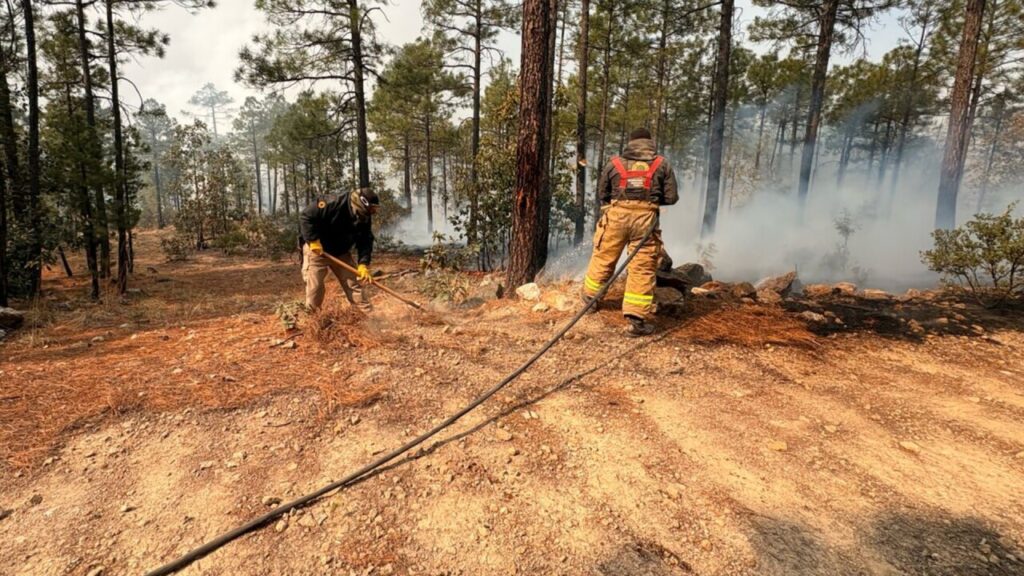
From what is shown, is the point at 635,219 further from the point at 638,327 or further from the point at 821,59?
the point at 821,59

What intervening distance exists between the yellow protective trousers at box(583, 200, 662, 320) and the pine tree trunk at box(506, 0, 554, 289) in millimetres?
1300

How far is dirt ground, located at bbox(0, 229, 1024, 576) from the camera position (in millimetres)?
1831

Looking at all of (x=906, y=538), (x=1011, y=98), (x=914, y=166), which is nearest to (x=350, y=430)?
(x=906, y=538)

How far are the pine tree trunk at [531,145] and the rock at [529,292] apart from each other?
274mm

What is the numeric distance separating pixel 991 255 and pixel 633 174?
4.20 m

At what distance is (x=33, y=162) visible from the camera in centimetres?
1023

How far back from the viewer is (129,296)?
11.3 meters

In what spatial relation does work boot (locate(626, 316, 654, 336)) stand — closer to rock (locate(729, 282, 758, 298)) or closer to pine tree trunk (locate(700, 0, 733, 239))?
rock (locate(729, 282, 758, 298))

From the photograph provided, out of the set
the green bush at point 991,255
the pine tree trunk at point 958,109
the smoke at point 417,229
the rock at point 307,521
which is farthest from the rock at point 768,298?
the smoke at point 417,229

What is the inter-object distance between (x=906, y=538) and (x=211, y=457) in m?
3.35

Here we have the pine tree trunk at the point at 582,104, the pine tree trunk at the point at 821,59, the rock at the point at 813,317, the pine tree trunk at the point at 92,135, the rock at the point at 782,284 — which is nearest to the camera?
the rock at the point at 813,317

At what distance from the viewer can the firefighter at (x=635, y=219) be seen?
13.1 feet

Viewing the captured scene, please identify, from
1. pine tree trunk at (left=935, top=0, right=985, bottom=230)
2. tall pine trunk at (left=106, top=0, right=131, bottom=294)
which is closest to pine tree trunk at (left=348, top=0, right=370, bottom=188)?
tall pine trunk at (left=106, top=0, right=131, bottom=294)

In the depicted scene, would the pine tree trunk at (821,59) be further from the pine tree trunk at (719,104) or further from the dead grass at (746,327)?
the dead grass at (746,327)
